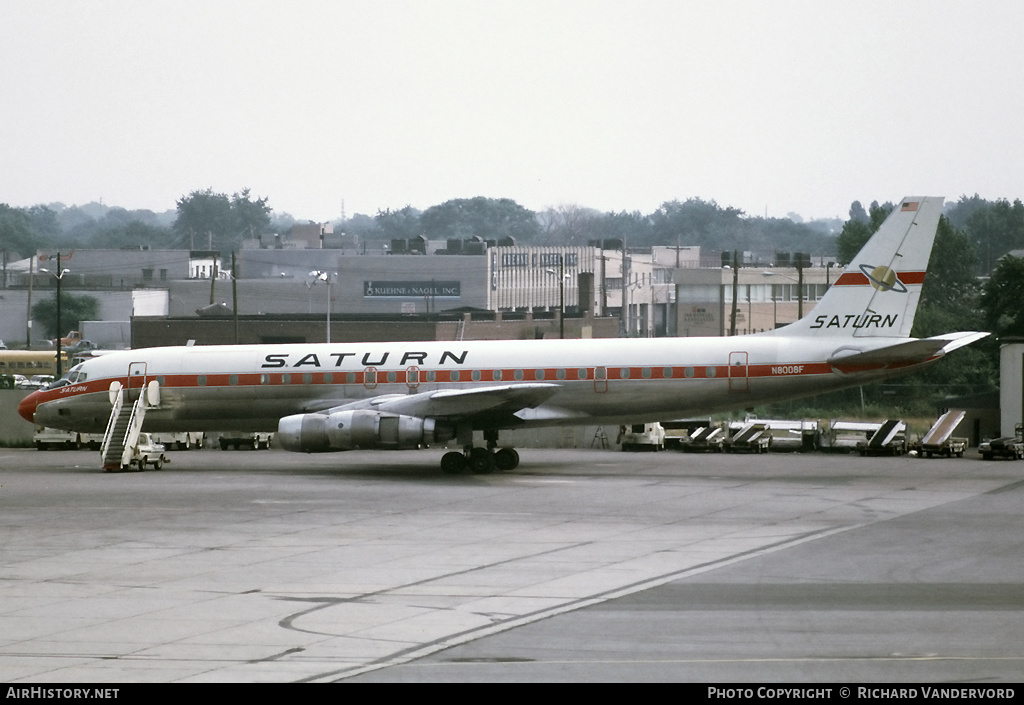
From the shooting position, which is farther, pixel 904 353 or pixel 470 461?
pixel 470 461

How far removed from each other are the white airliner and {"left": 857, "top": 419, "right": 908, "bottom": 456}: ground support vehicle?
6.48m

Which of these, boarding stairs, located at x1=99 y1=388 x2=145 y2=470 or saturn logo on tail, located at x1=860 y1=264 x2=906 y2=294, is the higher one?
saturn logo on tail, located at x1=860 y1=264 x2=906 y2=294

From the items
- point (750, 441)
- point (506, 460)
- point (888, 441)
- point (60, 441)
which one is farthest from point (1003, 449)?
point (60, 441)

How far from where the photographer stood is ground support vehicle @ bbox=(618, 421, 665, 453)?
1722 inches

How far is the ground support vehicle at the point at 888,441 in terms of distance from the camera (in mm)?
40188

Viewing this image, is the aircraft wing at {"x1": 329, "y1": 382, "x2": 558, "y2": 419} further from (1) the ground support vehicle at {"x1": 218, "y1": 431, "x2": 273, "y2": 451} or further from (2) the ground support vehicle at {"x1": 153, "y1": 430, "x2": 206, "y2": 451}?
(2) the ground support vehicle at {"x1": 153, "y1": 430, "x2": 206, "y2": 451}

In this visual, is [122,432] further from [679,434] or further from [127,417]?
[679,434]

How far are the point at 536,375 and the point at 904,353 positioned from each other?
9737 mm

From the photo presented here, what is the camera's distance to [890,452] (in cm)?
4044

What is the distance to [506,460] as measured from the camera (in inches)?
1419

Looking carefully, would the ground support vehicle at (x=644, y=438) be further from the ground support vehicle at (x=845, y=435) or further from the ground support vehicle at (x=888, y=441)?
the ground support vehicle at (x=888, y=441)

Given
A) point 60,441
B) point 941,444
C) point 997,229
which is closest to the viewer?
point 941,444

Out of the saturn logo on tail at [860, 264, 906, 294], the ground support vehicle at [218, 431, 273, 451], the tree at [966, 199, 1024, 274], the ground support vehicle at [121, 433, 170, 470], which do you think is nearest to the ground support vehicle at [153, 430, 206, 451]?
the ground support vehicle at [218, 431, 273, 451]
